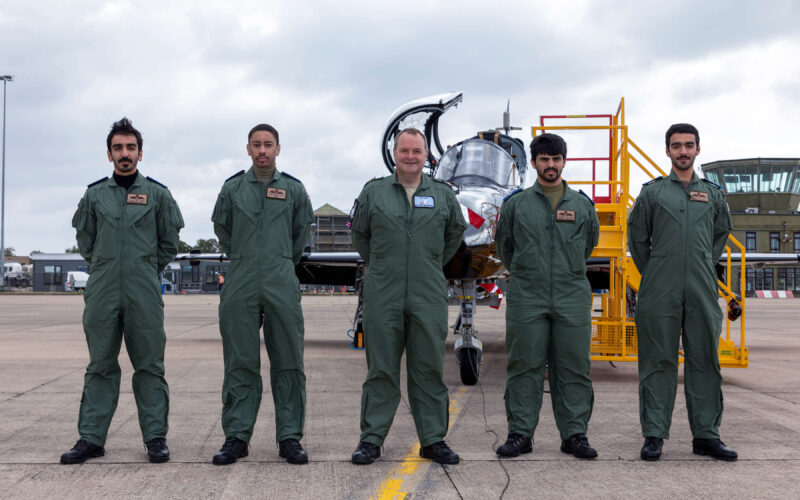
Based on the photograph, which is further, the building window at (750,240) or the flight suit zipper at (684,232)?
the building window at (750,240)

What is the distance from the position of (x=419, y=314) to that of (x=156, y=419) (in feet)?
6.40

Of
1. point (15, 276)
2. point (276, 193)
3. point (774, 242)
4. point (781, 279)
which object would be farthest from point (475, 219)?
point (15, 276)

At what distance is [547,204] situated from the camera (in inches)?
205

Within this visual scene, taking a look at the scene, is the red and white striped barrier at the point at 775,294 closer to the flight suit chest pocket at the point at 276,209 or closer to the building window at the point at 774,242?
the building window at the point at 774,242

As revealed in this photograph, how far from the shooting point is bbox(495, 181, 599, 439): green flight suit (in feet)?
16.6

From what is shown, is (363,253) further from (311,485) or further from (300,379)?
(311,485)

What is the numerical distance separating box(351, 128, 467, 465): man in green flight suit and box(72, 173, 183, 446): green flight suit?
145 cm

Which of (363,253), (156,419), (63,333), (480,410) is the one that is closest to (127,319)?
(156,419)

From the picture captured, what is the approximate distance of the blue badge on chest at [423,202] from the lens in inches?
194

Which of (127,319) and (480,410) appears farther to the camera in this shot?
(480,410)


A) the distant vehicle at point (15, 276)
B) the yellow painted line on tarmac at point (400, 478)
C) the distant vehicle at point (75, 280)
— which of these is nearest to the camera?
the yellow painted line on tarmac at point (400, 478)

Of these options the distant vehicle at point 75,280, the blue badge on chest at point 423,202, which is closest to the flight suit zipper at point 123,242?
the blue badge on chest at point 423,202

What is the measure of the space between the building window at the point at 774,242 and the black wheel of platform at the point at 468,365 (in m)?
55.9

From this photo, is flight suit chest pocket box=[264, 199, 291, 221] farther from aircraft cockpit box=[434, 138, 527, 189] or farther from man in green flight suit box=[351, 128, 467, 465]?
aircraft cockpit box=[434, 138, 527, 189]
